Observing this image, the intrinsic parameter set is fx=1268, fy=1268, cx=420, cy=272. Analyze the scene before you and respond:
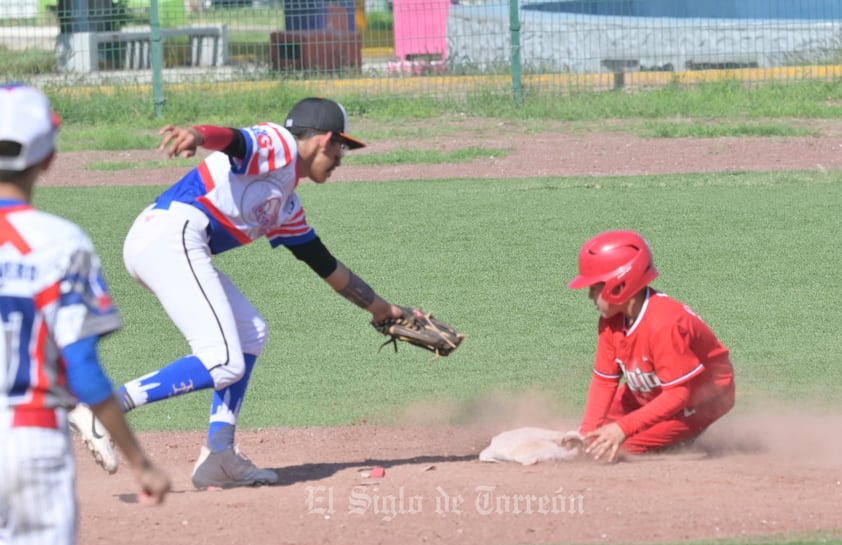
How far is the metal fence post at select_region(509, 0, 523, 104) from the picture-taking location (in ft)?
53.8

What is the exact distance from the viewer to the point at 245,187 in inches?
210

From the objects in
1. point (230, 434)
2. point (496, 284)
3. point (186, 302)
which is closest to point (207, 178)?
point (186, 302)

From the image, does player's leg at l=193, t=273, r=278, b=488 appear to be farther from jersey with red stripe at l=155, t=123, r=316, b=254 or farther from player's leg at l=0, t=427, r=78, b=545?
player's leg at l=0, t=427, r=78, b=545

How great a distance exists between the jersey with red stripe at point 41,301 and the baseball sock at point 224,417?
2.30m

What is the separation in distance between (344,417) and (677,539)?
252 centimetres

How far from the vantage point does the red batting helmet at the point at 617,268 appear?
5.53m

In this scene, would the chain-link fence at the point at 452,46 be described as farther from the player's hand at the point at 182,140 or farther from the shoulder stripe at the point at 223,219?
the player's hand at the point at 182,140

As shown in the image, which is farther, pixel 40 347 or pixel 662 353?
pixel 662 353

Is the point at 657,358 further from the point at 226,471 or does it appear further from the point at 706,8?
the point at 706,8

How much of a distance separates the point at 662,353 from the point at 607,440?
0.45m

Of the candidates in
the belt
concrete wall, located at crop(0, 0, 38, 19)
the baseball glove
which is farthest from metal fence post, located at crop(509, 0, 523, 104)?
the belt

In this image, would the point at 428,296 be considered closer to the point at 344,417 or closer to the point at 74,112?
the point at 344,417

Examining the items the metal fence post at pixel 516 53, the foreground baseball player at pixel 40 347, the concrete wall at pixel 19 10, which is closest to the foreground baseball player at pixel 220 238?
the foreground baseball player at pixel 40 347

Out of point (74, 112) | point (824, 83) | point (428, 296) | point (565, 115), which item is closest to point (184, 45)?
point (74, 112)
